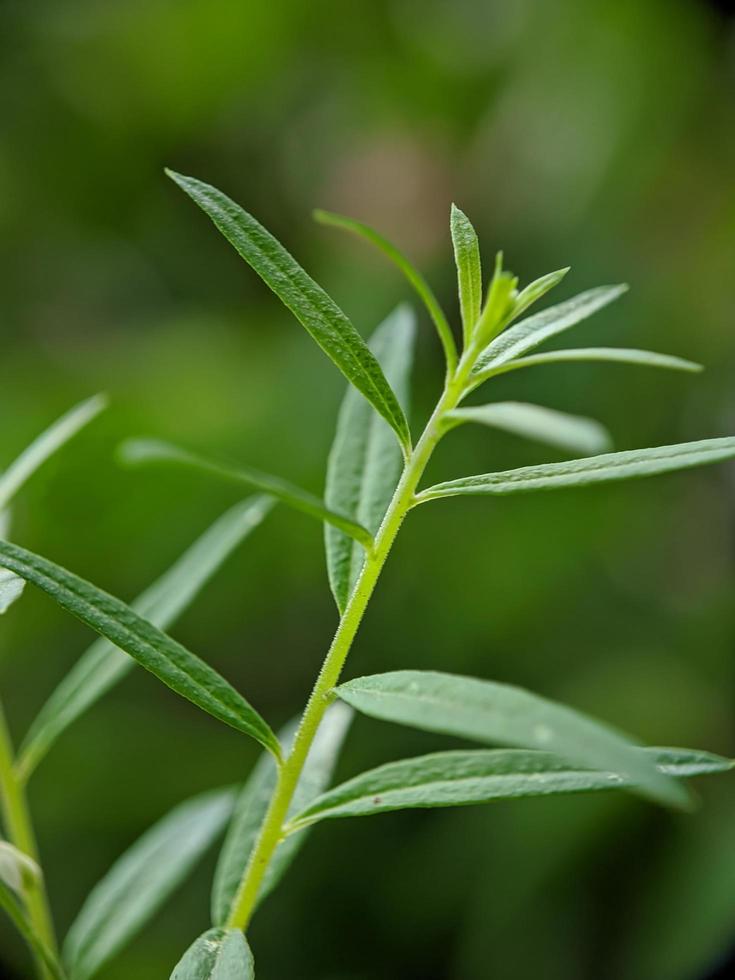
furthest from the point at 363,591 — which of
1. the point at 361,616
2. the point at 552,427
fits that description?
the point at 552,427

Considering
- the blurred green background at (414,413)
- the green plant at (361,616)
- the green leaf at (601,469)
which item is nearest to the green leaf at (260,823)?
the green plant at (361,616)

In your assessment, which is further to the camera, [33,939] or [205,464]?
[33,939]

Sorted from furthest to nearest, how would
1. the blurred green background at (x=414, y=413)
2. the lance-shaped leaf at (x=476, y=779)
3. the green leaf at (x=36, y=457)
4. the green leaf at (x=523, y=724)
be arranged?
1. the blurred green background at (x=414, y=413)
2. the green leaf at (x=36, y=457)
3. the lance-shaped leaf at (x=476, y=779)
4. the green leaf at (x=523, y=724)

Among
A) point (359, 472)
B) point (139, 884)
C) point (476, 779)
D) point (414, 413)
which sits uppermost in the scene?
point (414, 413)

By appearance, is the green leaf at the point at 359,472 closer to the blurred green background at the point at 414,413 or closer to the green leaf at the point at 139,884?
the green leaf at the point at 139,884

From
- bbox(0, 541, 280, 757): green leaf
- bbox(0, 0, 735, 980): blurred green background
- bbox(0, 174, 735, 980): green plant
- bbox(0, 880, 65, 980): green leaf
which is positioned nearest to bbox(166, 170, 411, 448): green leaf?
bbox(0, 174, 735, 980): green plant

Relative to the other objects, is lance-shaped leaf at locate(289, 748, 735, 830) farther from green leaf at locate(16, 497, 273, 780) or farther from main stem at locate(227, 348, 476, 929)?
green leaf at locate(16, 497, 273, 780)

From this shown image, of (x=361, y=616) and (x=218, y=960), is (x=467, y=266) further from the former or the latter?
(x=218, y=960)

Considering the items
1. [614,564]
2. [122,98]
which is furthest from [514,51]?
[614,564]
